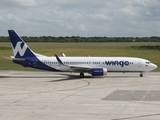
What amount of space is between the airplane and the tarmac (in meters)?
4.93

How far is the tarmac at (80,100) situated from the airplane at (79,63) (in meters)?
4.93

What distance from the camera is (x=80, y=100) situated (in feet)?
111

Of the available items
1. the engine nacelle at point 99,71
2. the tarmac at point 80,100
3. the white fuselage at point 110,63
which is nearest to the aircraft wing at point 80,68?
the white fuselage at point 110,63

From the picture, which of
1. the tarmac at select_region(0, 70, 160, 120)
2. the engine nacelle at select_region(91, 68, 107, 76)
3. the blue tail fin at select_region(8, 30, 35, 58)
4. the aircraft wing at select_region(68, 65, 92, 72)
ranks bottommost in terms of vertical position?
the tarmac at select_region(0, 70, 160, 120)

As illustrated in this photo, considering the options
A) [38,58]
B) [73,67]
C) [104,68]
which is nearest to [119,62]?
[104,68]

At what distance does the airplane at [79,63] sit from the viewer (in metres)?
54.8

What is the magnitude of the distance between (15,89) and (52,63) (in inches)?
564

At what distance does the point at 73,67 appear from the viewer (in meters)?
54.2

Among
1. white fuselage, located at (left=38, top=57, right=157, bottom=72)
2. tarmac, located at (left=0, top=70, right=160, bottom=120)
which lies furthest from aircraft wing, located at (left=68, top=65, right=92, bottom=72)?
tarmac, located at (left=0, top=70, right=160, bottom=120)

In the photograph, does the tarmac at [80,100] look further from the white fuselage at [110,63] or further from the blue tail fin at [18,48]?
the blue tail fin at [18,48]

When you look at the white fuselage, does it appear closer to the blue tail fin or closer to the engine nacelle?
the engine nacelle

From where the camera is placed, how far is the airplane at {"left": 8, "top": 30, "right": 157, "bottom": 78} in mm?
54812

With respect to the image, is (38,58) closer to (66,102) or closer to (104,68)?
(104,68)

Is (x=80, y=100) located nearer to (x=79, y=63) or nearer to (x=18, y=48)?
(x=79, y=63)
